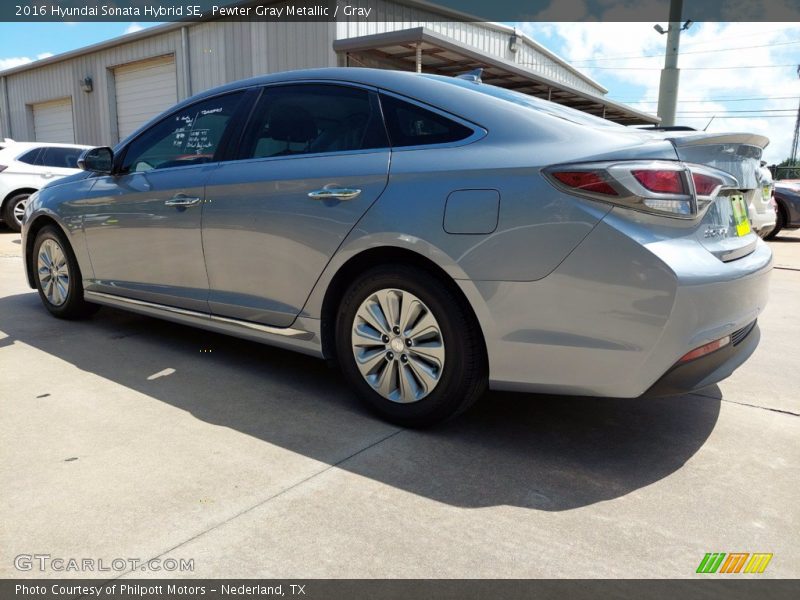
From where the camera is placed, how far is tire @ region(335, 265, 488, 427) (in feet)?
8.57

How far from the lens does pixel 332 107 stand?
3.19 m

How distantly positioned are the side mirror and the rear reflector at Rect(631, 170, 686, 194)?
3.39 meters

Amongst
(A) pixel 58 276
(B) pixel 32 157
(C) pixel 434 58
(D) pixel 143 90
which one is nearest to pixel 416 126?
(A) pixel 58 276

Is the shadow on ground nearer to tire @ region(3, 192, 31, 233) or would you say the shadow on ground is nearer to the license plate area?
the license plate area

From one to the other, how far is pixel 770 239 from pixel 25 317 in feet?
40.7

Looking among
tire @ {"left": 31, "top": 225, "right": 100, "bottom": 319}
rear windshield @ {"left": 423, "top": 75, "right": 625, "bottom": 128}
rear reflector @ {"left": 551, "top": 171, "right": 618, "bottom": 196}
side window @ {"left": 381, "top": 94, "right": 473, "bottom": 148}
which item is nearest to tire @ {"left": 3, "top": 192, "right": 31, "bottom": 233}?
tire @ {"left": 31, "top": 225, "right": 100, "bottom": 319}

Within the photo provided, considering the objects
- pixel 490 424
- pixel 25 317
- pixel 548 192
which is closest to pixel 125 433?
pixel 490 424

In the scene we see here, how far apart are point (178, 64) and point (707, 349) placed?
15116mm

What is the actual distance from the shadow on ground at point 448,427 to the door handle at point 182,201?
94cm

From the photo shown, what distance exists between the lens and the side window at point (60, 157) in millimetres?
11156

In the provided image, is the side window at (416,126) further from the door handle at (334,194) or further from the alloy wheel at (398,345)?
the alloy wheel at (398,345)

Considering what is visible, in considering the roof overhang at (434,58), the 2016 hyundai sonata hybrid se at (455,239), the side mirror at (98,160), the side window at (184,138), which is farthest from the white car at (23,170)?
the 2016 hyundai sonata hybrid se at (455,239)

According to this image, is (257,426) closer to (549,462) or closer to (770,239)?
(549,462)
